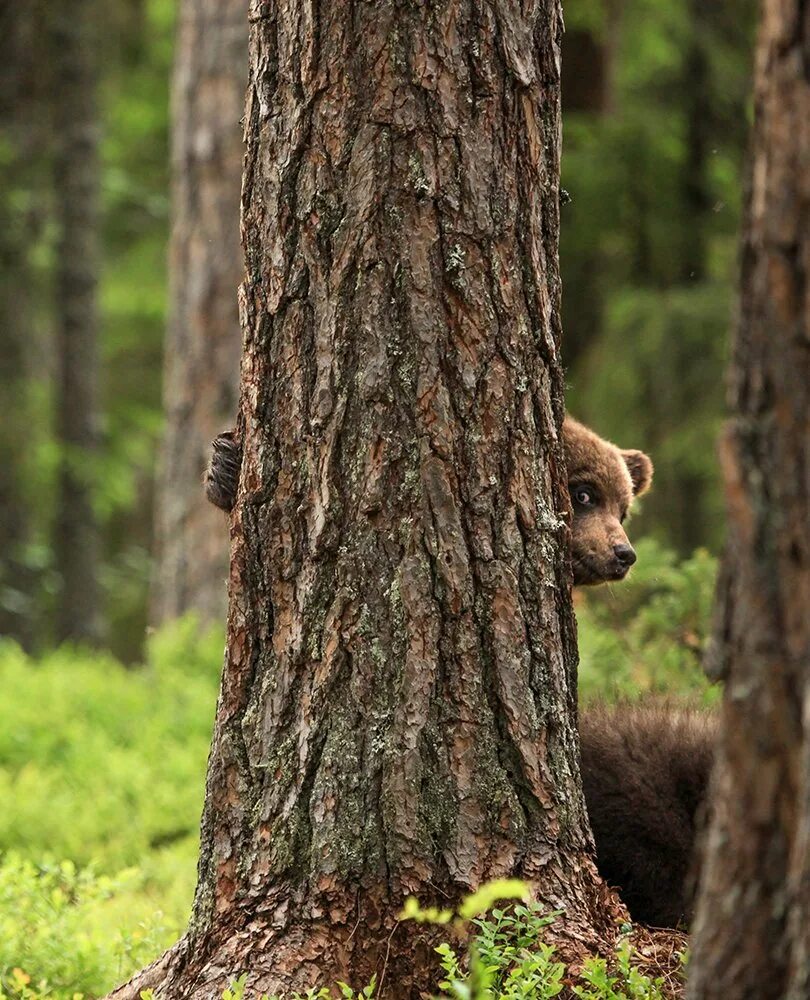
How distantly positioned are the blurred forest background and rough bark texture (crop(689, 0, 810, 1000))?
5.56 feet

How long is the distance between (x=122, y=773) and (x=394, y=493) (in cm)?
450

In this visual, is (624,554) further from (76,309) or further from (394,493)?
(76,309)

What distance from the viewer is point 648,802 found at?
4.66 m

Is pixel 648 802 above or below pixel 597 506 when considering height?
below

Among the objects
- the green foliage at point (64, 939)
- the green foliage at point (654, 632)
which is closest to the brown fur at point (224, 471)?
the green foliage at point (64, 939)

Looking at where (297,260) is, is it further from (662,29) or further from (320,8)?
(662,29)

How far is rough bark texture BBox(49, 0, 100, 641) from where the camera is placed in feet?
57.0

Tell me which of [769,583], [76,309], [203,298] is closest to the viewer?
[769,583]

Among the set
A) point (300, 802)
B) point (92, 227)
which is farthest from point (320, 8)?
point (92, 227)

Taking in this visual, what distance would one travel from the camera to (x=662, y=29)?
15789 mm

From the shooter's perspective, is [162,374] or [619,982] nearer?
[619,982]

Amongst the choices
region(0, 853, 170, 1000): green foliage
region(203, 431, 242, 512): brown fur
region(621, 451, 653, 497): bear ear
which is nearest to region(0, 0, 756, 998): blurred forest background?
region(0, 853, 170, 1000): green foliage

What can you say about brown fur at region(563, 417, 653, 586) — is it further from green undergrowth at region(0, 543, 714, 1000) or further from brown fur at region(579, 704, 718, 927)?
brown fur at region(579, 704, 718, 927)

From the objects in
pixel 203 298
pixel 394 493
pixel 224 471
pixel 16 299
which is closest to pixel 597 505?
pixel 224 471
